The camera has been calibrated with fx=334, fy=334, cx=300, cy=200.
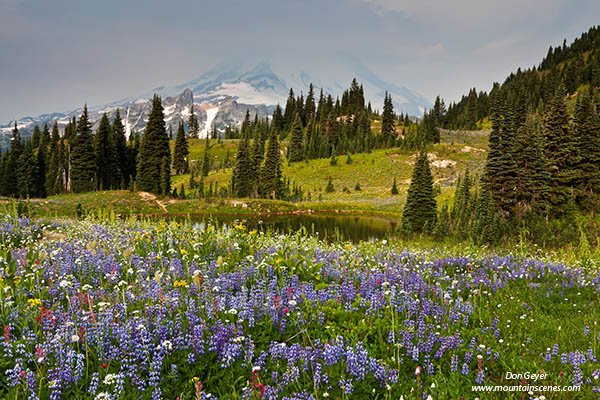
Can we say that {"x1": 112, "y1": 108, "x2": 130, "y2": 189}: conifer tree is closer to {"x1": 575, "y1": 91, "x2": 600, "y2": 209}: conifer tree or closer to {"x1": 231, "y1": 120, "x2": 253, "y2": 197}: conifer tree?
{"x1": 231, "y1": 120, "x2": 253, "y2": 197}: conifer tree

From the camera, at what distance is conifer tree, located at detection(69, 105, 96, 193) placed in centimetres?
6481

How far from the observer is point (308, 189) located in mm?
88375

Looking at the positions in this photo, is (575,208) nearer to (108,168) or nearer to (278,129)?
(108,168)

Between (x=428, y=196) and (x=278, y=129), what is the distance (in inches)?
4982

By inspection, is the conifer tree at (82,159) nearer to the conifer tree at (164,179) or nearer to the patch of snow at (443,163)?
the conifer tree at (164,179)

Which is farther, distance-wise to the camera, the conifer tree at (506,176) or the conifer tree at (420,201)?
the conifer tree at (420,201)

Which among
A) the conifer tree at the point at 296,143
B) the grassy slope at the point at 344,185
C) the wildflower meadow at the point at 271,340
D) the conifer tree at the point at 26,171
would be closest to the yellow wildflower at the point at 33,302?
the wildflower meadow at the point at 271,340

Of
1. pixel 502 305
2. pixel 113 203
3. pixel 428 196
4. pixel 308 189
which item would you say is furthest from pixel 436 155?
pixel 502 305

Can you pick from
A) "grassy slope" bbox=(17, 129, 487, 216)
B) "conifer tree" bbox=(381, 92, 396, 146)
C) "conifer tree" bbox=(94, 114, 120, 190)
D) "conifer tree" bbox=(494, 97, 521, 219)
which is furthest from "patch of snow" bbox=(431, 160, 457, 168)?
"conifer tree" bbox=(94, 114, 120, 190)

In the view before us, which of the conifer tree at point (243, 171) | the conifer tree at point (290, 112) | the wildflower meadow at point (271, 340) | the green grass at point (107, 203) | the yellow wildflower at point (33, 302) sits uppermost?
the conifer tree at point (290, 112)

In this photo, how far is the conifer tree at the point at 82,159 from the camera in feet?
213

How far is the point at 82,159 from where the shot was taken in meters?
65.4

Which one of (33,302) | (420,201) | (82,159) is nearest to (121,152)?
(82,159)

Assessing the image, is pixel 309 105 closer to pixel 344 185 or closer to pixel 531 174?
pixel 344 185
